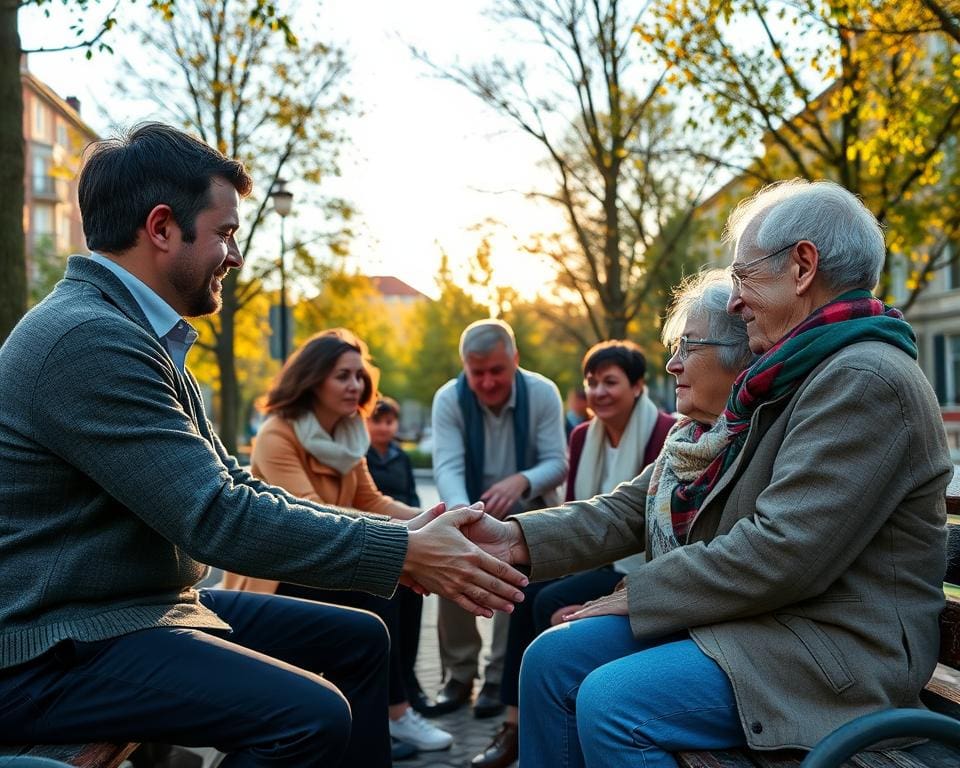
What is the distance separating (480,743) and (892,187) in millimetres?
11316

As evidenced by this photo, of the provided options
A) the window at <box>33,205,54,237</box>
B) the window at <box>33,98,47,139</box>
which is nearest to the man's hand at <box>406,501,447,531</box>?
the window at <box>33,98,47,139</box>

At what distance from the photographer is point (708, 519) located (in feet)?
9.25

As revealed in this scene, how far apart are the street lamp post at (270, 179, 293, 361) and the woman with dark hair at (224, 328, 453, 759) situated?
40.8 feet

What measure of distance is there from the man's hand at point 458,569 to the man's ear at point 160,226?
1.06 metres

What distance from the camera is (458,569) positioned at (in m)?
3.05

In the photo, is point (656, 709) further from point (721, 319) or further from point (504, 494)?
point (504, 494)

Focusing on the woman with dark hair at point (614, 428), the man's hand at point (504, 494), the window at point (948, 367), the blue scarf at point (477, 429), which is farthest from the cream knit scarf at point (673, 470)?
the window at point (948, 367)

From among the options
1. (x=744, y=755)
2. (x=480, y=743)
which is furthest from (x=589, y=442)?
(x=744, y=755)

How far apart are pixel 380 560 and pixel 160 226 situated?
1080 mm

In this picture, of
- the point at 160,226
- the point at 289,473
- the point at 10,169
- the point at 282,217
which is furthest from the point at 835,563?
the point at 282,217

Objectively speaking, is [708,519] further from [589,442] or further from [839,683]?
[589,442]

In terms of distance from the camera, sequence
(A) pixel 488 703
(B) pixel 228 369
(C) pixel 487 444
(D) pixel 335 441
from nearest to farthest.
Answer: (D) pixel 335 441, (A) pixel 488 703, (C) pixel 487 444, (B) pixel 228 369

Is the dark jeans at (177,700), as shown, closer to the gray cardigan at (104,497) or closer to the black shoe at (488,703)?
the gray cardigan at (104,497)

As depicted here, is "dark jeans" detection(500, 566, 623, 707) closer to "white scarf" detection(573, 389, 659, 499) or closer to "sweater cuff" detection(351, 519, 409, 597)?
"white scarf" detection(573, 389, 659, 499)
